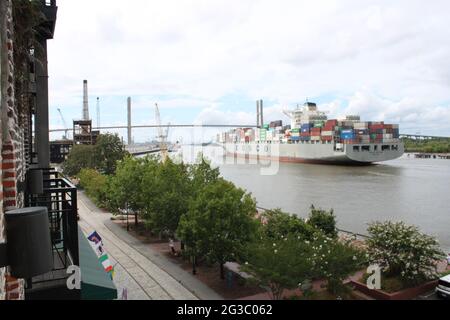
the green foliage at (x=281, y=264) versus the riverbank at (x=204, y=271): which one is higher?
the green foliage at (x=281, y=264)

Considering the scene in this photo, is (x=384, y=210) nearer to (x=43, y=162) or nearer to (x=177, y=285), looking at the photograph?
(x=177, y=285)

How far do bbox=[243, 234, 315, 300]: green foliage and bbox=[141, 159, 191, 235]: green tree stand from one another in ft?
28.4

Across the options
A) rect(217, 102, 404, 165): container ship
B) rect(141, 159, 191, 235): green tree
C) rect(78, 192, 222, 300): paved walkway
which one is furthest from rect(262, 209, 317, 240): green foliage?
rect(217, 102, 404, 165): container ship

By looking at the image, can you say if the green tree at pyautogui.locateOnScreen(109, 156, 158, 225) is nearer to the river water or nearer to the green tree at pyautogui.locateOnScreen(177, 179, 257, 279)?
the green tree at pyautogui.locateOnScreen(177, 179, 257, 279)

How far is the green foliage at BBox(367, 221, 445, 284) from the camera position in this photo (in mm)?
14250

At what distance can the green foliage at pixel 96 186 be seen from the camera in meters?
33.7

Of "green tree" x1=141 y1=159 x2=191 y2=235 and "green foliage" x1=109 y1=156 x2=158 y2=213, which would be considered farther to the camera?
"green foliage" x1=109 y1=156 x2=158 y2=213

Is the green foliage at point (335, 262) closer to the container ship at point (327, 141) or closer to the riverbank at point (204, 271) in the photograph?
the riverbank at point (204, 271)

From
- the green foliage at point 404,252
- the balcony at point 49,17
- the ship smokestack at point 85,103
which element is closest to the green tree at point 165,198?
the green foliage at point 404,252

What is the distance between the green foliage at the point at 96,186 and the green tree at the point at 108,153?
581cm

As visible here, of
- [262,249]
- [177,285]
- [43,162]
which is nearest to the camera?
[43,162]

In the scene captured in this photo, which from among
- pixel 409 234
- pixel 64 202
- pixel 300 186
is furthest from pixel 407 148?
pixel 64 202

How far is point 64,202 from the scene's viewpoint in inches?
255
